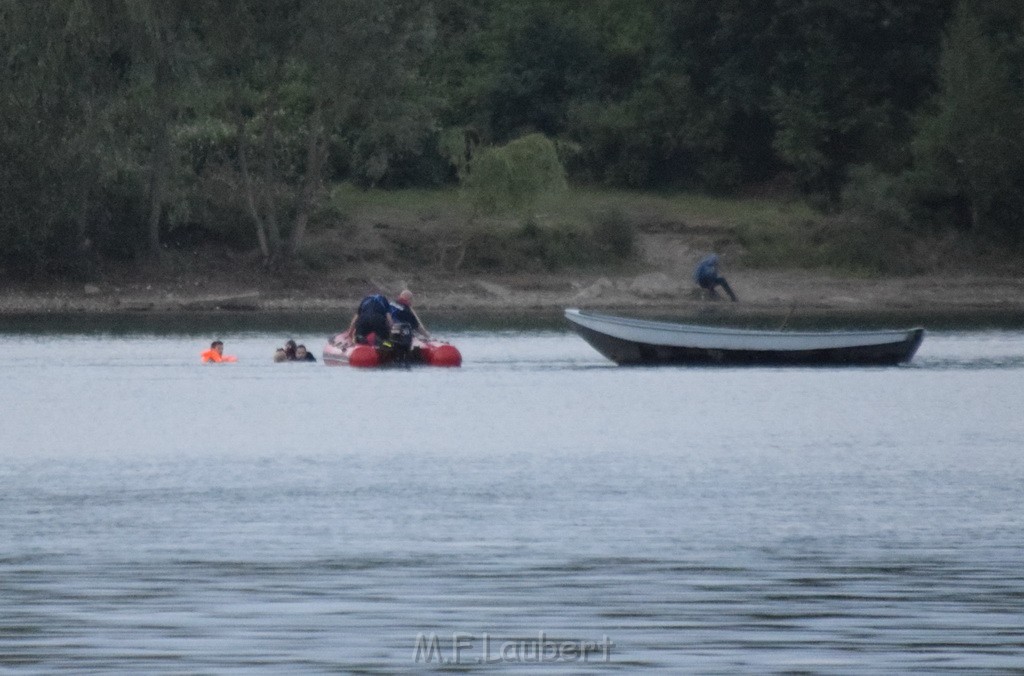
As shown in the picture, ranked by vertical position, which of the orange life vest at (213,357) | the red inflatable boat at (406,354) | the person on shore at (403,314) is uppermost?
the person on shore at (403,314)

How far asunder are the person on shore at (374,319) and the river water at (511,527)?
2431 millimetres

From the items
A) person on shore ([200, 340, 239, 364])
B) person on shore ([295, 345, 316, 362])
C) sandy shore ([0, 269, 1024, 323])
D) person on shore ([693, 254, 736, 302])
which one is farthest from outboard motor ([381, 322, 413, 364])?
sandy shore ([0, 269, 1024, 323])

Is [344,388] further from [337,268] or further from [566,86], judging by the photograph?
[566,86]

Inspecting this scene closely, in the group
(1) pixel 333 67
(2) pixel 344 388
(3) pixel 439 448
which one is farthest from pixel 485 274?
(3) pixel 439 448

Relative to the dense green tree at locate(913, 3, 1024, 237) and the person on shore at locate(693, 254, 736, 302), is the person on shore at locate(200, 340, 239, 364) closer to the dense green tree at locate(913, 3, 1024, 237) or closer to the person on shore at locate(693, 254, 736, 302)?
the person on shore at locate(693, 254, 736, 302)

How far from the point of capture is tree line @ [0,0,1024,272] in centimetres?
6431

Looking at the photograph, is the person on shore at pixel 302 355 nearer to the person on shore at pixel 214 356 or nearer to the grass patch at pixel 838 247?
the person on shore at pixel 214 356

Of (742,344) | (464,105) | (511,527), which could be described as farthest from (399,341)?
(464,105)

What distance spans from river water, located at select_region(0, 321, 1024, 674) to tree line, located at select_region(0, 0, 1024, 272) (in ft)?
84.4

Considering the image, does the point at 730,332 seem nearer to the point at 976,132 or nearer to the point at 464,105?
the point at 976,132

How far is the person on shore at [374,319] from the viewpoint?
4200 cm

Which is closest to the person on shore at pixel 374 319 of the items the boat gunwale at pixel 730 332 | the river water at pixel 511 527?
the river water at pixel 511 527

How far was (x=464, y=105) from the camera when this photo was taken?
256 ft

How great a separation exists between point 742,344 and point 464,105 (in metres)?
36.3
